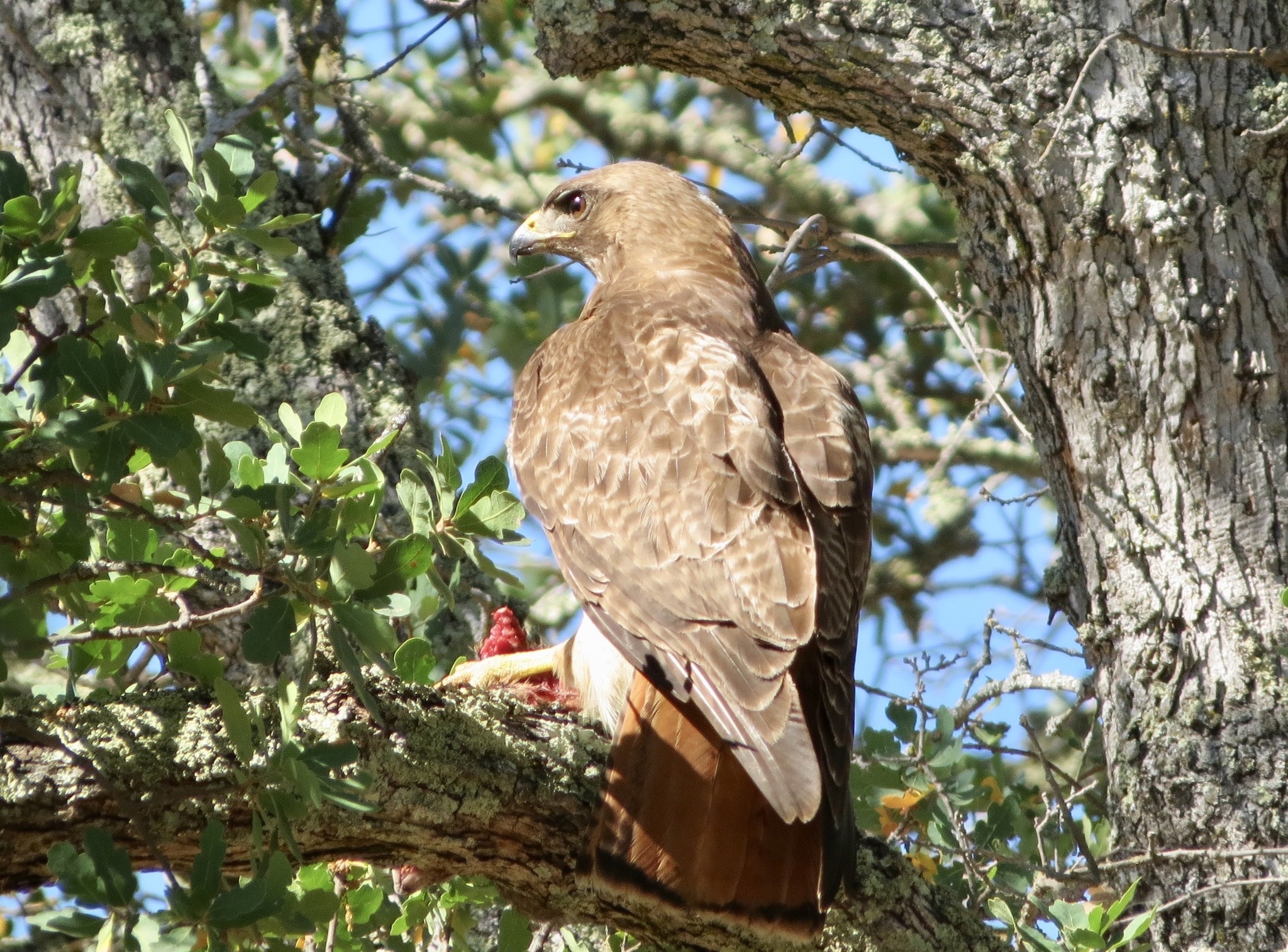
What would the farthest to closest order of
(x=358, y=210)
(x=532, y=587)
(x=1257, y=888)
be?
(x=532, y=587)
(x=358, y=210)
(x=1257, y=888)

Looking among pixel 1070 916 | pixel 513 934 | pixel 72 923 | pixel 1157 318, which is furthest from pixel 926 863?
pixel 72 923

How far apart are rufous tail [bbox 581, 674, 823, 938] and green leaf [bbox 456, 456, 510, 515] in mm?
628

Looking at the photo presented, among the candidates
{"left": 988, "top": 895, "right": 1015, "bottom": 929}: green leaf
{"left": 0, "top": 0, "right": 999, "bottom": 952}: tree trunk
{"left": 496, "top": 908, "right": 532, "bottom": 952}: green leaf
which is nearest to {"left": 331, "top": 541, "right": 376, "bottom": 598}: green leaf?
{"left": 0, "top": 0, "right": 999, "bottom": 952}: tree trunk

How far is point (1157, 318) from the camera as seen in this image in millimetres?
2889

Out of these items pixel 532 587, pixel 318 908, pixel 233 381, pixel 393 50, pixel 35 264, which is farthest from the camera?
pixel 532 587

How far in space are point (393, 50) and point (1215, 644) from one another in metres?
3.95

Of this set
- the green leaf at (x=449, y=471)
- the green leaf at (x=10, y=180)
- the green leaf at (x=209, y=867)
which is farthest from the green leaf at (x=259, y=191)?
the green leaf at (x=209, y=867)

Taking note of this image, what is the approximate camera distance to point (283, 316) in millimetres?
3727

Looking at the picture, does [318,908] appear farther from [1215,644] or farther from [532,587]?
[532,587]

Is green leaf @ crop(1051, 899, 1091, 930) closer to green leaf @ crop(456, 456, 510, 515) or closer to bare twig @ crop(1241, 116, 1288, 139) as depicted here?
green leaf @ crop(456, 456, 510, 515)

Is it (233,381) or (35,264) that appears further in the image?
(233,381)

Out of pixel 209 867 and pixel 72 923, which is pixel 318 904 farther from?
pixel 72 923

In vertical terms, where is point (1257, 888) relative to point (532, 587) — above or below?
below

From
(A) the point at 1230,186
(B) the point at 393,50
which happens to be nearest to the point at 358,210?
(B) the point at 393,50
